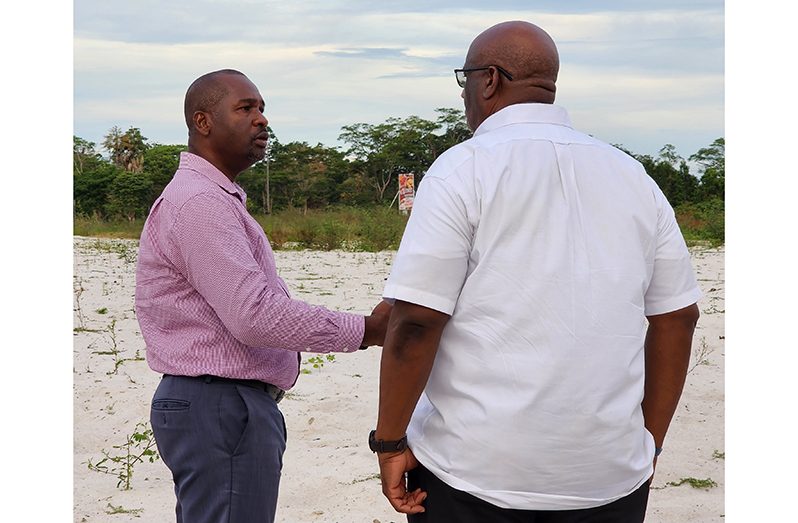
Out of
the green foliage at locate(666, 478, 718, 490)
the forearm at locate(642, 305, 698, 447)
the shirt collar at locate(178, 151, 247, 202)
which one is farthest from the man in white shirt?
the green foliage at locate(666, 478, 718, 490)

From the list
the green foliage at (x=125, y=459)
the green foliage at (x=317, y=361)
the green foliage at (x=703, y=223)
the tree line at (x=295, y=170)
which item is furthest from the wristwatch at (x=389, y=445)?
the tree line at (x=295, y=170)

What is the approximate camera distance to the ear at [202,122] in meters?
2.23

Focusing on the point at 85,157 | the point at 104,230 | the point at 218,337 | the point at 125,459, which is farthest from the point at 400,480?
the point at 85,157

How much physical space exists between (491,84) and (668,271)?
0.52 m

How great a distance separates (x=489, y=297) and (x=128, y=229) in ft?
77.2

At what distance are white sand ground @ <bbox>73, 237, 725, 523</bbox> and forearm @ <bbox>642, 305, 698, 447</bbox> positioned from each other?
186cm

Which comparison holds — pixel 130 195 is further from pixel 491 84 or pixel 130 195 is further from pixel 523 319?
pixel 523 319

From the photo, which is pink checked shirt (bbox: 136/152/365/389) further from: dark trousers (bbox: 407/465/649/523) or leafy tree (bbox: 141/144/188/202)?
leafy tree (bbox: 141/144/188/202)

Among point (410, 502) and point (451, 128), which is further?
point (451, 128)

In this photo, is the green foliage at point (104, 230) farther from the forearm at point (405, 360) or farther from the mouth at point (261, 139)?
the forearm at point (405, 360)

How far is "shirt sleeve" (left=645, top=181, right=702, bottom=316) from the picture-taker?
1.85 meters

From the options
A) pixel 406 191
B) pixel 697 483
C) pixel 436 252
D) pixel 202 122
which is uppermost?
pixel 406 191

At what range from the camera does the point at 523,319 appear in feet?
5.45

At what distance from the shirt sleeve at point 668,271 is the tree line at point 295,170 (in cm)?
3120
